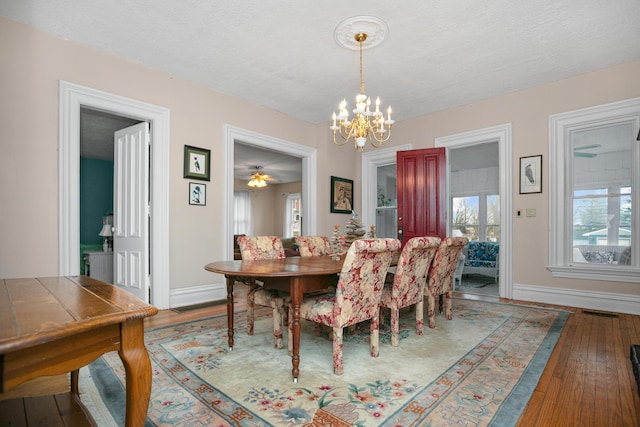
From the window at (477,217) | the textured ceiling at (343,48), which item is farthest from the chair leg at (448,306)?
the window at (477,217)

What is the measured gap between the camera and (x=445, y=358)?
2.34 metres

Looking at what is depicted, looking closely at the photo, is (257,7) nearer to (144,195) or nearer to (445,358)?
(144,195)

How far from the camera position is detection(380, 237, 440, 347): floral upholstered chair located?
248 cm

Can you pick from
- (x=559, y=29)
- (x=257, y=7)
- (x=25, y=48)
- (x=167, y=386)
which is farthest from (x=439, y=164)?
(x=25, y=48)

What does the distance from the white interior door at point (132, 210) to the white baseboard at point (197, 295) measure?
0.30 meters

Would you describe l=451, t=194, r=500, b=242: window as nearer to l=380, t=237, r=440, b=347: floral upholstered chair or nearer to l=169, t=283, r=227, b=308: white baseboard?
l=380, t=237, r=440, b=347: floral upholstered chair

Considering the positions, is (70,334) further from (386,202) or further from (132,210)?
(386,202)

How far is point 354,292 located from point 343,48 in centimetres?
240

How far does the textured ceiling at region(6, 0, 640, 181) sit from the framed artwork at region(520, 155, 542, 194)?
0.94 m

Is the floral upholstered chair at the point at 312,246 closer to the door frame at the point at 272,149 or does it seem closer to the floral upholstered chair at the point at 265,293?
the floral upholstered chair at the point at 265,293

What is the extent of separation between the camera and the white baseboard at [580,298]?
3.57 metres

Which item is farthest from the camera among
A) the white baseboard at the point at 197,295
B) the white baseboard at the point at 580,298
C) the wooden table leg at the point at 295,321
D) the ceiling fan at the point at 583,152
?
the ceiling fan at the point at 583,152

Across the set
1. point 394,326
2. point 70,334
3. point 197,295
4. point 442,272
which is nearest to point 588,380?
point 394,326

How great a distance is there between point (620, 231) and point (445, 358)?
3.20 m
